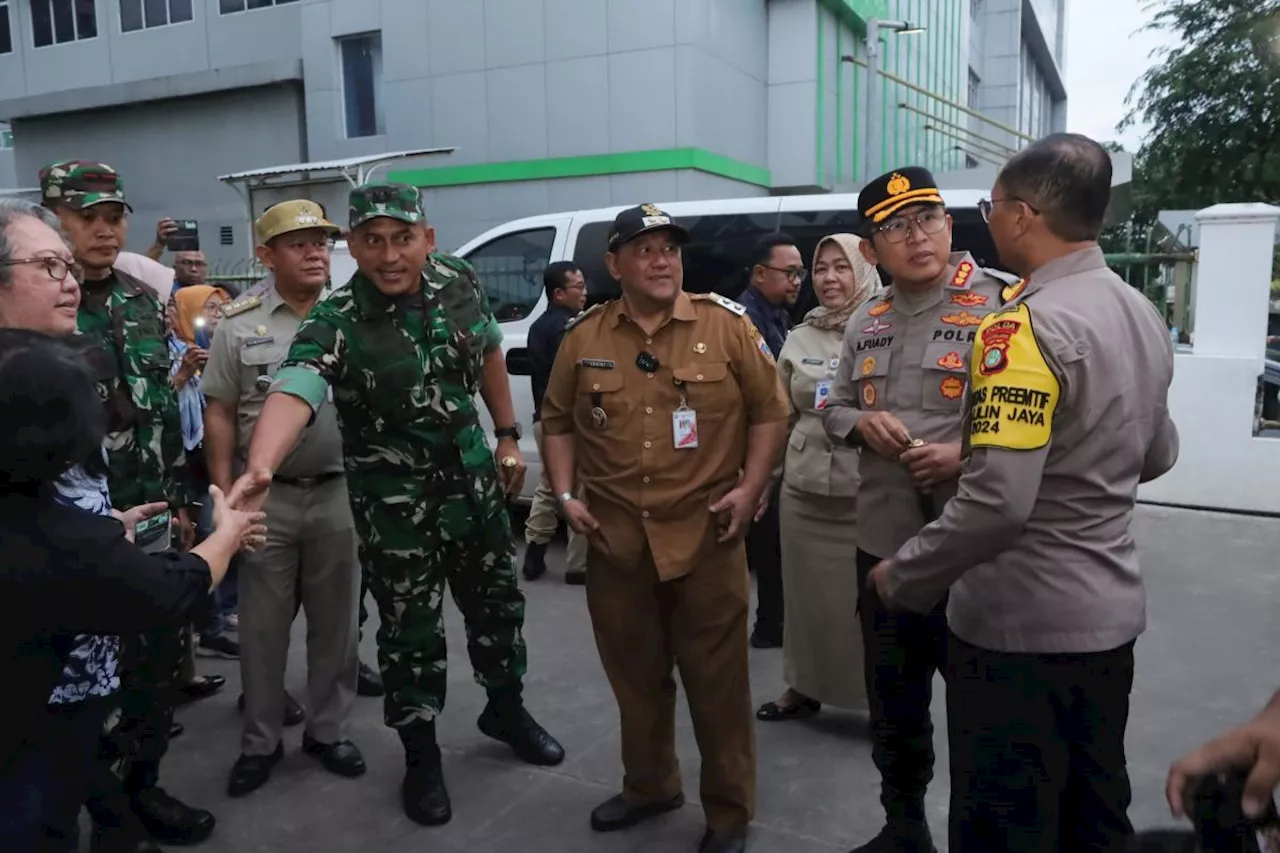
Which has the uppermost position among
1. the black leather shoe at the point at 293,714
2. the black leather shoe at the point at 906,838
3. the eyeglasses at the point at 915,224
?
the eyeglasses at the point at 915,224

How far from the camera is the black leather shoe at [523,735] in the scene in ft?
12.0

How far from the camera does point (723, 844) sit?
298 centimetres

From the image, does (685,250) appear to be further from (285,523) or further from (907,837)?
(907,837)

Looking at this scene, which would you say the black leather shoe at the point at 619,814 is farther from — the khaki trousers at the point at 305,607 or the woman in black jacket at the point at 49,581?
the woman in black jacket at the point at 49,581

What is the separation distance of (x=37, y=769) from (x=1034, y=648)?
6.26ft

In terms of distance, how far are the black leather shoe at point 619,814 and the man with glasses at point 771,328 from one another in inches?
65.9

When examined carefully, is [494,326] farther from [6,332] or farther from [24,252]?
[6,332]

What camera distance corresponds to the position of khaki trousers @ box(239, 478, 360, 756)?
3.61 metres

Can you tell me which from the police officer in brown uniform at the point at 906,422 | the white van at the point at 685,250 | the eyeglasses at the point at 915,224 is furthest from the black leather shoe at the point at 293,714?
the eyeglasses at the point at 915,224

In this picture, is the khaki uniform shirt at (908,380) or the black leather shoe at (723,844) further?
the black leather shoe at (723,844)

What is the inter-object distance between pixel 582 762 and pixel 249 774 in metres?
1.16

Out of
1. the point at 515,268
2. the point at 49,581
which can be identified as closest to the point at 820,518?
the point at 49,581

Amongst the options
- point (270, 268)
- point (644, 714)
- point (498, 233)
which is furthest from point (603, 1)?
point (644, 714)

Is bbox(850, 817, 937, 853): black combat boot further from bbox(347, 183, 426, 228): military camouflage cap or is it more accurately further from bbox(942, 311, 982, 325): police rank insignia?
bbox(347, 183, 426, 228): military camouflage cap
